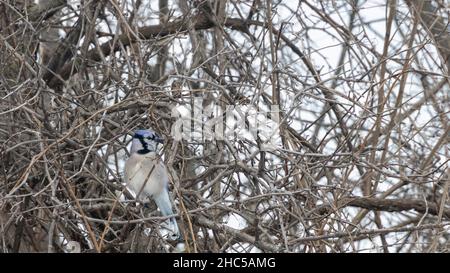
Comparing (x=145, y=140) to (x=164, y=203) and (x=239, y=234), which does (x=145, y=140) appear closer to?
(x=164, y=203)

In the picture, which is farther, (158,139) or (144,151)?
(144,151)

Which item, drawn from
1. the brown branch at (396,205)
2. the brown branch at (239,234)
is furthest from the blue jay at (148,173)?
the brown branch at (396,205)

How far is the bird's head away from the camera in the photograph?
190 inches

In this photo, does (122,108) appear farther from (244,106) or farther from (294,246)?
(294,246)

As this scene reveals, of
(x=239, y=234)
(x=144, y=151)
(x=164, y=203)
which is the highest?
(x=144, y=151)

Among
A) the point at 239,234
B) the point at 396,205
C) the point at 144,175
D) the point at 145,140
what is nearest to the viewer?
the point at 239,234

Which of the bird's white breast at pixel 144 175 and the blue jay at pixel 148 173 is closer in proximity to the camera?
the blue jay at pixel 148 173

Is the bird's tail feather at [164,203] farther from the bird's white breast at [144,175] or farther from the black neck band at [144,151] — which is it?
the black neck band at [144,151]

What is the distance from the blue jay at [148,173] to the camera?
15.8 ft

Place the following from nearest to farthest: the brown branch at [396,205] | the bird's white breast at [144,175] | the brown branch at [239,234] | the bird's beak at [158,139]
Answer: the brown branch at [239,234] → the bird's beak at [158,139] → the bird's white breast at [144,175] → the brown branch at [396,205]

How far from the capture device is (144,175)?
5.09 m

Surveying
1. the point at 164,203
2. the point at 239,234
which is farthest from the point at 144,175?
the point at 239,234

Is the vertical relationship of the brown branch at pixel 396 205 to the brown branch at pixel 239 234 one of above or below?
above

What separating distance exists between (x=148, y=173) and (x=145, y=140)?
0.16 m
